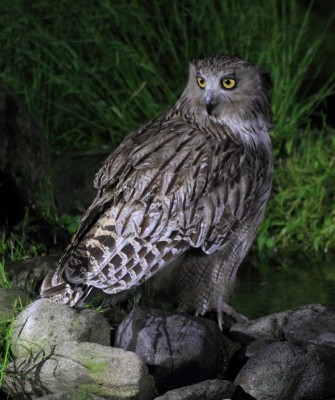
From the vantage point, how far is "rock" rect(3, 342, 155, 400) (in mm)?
4434

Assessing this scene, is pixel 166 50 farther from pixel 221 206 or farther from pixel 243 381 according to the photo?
pixel 243 381

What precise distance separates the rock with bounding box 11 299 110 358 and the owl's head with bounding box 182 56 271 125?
4.38ft

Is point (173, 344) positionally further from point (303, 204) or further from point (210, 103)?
point (303, 204)

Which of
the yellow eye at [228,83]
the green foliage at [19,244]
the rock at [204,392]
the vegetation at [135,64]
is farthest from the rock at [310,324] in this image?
the vegetation at [135,64]

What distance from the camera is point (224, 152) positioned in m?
5.38

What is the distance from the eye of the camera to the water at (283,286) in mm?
6246

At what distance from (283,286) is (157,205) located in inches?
69.9

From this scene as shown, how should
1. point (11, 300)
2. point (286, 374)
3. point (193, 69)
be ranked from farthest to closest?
1. point (193, 69)
2. point (11, 300)
3. point (286, 374)

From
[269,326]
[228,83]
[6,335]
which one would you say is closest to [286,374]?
[269,326]

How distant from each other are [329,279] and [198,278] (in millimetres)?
1640

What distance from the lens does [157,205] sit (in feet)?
16.8

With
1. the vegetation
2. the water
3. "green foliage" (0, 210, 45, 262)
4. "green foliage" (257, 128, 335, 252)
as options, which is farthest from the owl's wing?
the vegetation

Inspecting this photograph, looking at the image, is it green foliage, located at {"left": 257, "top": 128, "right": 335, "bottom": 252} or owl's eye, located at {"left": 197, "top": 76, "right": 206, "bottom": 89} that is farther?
green foliage, located at {"left": 257, "top": 128, "right": 335, "bottom": 252}

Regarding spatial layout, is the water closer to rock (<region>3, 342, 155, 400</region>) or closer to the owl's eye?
the owl's eye
